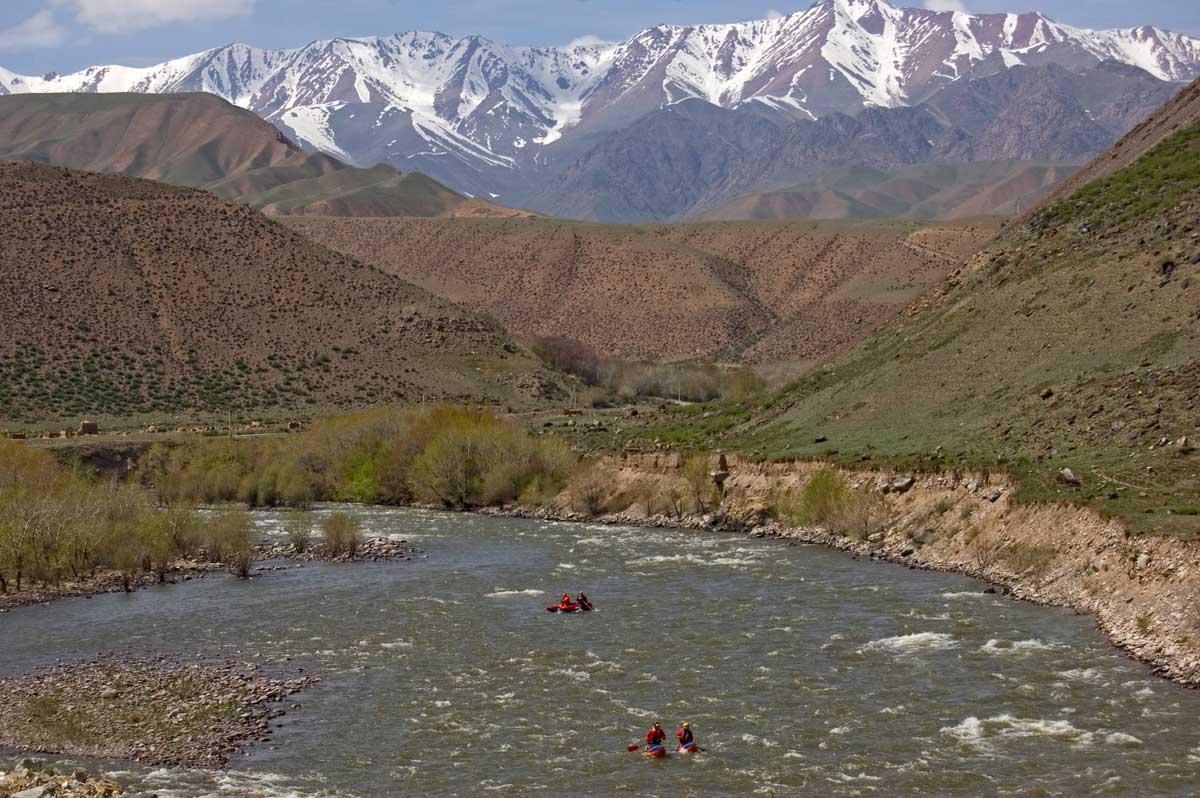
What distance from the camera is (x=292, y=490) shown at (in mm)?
89688

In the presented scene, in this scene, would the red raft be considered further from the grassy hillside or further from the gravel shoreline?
the grassy hillside

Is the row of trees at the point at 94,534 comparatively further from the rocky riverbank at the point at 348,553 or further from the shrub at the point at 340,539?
the shrub at the point at 340,539

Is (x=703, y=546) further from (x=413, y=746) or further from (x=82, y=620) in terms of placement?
(x=413, y=746)

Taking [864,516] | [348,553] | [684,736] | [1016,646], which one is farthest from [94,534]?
[1016,646]

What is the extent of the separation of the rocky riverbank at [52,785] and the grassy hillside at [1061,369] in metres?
33.4

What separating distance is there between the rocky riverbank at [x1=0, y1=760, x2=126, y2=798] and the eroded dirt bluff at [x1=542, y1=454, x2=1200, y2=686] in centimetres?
2685

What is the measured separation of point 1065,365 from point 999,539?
16623 mm

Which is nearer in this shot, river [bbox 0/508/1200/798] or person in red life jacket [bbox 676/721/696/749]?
river [bbox 0/508/1200/798]

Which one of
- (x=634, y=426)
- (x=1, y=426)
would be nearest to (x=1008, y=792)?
(x=634, y=426)

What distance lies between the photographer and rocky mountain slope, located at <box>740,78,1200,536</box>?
5700cm

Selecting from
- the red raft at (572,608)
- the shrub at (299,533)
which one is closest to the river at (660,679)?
the red raft at (572,608)

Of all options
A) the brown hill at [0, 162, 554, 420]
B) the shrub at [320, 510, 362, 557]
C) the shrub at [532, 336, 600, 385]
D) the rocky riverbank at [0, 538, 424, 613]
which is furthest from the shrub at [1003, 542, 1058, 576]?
the shrub at [532, 336, 600, 385]

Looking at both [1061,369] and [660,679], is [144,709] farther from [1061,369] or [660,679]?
[1061,369]

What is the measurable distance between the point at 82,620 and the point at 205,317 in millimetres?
94966
